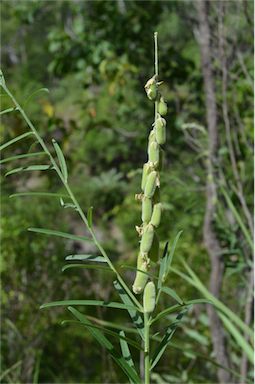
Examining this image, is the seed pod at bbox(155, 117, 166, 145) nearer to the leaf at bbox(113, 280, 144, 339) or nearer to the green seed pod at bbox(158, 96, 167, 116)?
the green seed pod at bbox(158, 96, 167, 116)

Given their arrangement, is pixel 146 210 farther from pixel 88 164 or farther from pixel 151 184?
pixel 88 164

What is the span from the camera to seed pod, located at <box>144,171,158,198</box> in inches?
21.1

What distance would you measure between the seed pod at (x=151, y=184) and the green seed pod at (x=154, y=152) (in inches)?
0.5

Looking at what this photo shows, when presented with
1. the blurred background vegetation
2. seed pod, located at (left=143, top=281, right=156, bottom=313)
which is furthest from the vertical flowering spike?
the blurred background vegetation

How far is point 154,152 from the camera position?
538 mm

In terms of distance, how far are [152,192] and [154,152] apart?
1.4 inches

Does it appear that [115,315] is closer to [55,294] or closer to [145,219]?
[55,294]

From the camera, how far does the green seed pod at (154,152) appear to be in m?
0.54

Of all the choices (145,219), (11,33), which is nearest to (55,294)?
(145,219)

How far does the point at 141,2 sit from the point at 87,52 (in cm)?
37

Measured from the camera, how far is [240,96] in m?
1.98

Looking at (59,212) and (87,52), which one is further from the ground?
(87,52)

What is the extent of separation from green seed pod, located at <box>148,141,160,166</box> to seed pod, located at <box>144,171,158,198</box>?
11mm

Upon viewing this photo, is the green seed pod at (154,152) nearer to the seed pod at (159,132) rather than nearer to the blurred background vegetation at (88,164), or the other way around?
the seed pod at (159,132)
